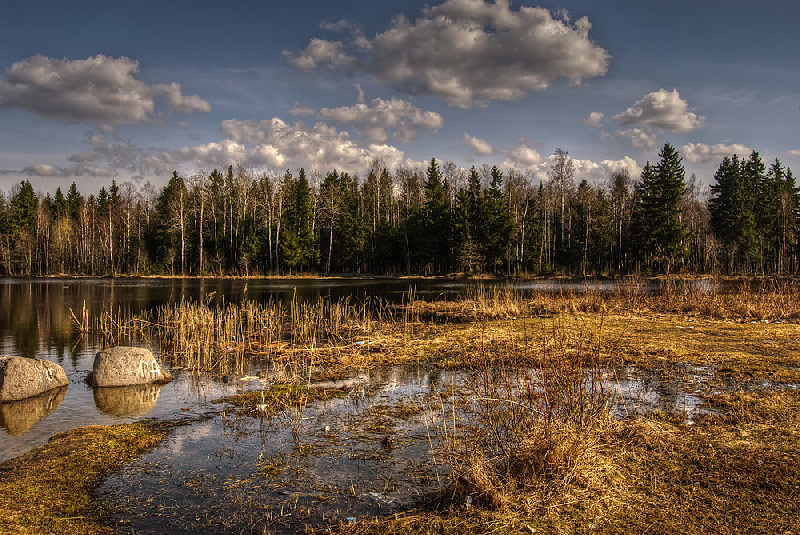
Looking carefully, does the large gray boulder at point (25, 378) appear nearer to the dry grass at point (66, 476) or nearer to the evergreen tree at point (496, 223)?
the dry grass at point (66, 476)

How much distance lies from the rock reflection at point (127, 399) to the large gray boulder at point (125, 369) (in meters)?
0.17

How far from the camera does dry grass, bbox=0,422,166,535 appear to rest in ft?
17.3

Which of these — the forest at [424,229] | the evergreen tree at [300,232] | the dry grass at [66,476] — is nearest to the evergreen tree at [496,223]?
the forest at [424,229]

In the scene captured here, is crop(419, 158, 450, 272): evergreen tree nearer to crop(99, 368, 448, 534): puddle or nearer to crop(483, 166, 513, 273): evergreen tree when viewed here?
crop(483, 166, 513, 273): evergreen tree

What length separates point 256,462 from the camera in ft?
23.2

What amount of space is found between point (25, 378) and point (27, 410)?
110 cm

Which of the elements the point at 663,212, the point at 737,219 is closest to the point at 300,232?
the point at 663,212

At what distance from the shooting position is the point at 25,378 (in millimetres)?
10727

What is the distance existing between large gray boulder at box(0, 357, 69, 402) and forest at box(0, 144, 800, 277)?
2140 inches

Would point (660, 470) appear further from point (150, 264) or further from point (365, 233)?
point (150, 264)

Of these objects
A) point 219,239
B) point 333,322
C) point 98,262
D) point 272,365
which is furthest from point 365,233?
point 272,365

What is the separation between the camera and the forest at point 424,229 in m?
62.9

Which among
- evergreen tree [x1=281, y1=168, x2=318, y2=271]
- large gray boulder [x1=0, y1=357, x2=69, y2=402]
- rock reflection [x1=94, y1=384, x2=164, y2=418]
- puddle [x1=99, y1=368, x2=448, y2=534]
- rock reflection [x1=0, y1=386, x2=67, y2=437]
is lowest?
rock reflection [x1=94, y1=384, x2=164, y2=418]

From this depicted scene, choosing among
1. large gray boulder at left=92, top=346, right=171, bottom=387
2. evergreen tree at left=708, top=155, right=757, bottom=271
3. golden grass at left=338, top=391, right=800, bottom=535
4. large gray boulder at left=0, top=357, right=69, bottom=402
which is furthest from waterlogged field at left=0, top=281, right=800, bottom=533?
evergreen tree at left=708, top=155, right=757, bottom=271
